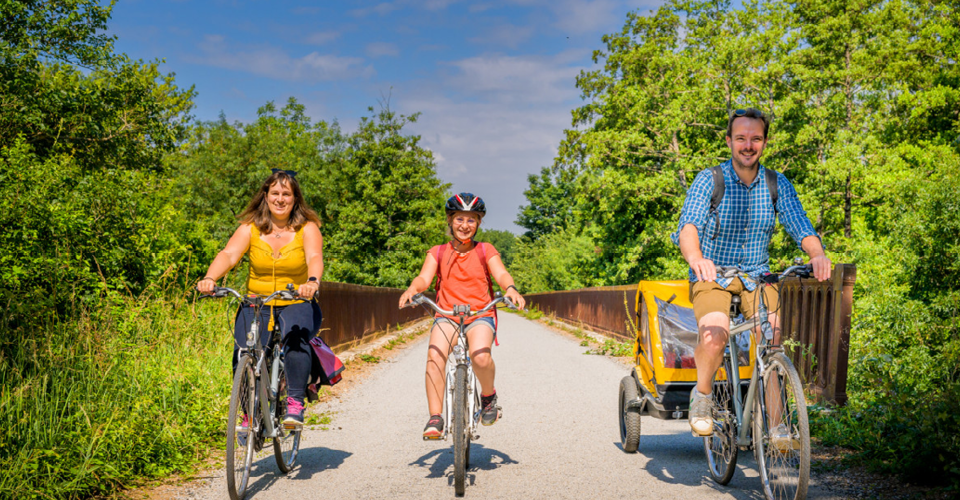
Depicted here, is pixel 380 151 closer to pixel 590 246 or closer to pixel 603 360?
Result: pixel 590 246

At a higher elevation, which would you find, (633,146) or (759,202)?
(633,146)

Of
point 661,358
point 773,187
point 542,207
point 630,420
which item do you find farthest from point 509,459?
point 542,207

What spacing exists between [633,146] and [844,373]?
2697cm

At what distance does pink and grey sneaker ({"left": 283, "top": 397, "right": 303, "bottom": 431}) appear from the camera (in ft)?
15.4

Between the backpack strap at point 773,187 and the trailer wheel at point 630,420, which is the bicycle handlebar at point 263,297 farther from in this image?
the backpack strap at point 773,187

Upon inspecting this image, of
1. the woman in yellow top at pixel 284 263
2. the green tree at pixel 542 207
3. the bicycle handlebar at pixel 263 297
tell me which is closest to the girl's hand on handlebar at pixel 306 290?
the bicycle handlebar at pixel 263 297

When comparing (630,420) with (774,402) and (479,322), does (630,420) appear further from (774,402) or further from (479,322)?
(774,402)

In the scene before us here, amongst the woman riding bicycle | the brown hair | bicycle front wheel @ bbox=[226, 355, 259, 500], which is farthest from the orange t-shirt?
bicycle front wheel @ bbox=[226, 355, 259, 500]

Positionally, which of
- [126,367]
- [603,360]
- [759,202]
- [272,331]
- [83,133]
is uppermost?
[83,133]

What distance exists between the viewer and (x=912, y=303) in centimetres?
1396

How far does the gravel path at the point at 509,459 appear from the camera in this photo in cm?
448

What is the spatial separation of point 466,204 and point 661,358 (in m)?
1.73

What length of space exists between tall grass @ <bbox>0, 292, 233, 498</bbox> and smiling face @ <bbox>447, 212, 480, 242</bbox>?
Answer: 63.3 inches

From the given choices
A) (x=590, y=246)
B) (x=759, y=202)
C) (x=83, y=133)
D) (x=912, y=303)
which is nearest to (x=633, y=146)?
(x=590, y=246)
